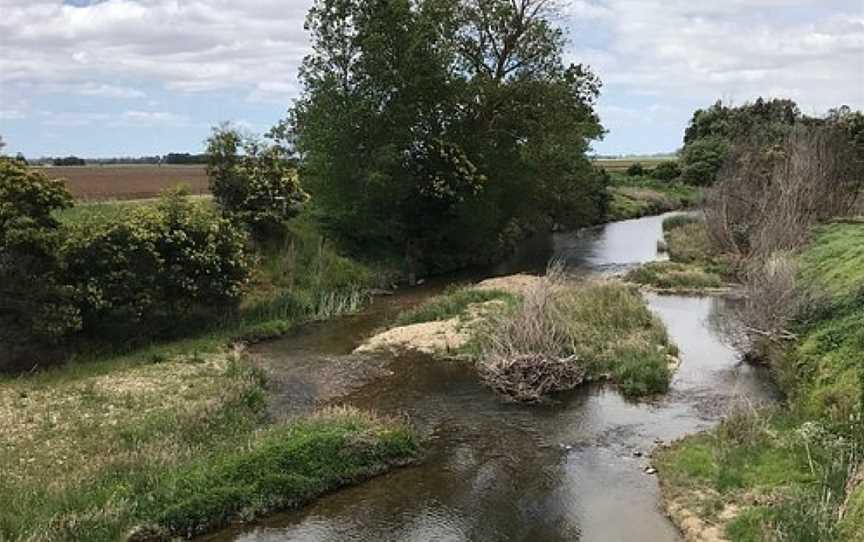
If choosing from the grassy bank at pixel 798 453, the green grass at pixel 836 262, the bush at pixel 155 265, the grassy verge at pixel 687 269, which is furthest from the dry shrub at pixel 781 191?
the bush at pixel 155 265

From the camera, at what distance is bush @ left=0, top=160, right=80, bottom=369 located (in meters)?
23.6

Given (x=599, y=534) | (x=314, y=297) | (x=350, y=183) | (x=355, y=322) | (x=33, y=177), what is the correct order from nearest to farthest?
(x=599, y=534)
(x=33, y=177)
(x=355, y=322)
(x=314, y=297)
(x=350, y=183)

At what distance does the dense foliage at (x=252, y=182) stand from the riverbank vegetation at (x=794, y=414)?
Result: 21306 mm

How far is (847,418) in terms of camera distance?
1698cm

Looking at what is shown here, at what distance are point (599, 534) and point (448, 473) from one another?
4.05 meters

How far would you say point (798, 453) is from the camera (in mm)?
16281

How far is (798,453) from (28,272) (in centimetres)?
2098

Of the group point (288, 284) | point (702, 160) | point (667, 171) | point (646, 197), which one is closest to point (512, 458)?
point (288, 284)

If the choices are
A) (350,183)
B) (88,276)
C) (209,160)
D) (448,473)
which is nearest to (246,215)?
(209,160)

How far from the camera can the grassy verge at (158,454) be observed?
14.7 meters

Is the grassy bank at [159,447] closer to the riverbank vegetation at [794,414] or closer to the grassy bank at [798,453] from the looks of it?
the grassy bank at [798,453]

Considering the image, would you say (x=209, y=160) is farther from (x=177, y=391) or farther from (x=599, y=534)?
(x=599, y=534)

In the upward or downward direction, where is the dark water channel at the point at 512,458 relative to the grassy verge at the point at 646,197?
downward

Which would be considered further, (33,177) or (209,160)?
(209,160)
